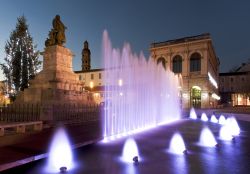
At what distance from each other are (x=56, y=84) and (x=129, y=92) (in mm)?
6003

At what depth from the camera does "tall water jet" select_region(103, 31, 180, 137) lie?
56.2 feet

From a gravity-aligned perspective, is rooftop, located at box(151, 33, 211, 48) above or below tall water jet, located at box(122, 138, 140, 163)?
above

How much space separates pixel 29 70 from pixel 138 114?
1951cm

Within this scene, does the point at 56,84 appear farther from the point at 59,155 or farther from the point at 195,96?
the point at 195,96

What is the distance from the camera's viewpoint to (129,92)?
768 inches

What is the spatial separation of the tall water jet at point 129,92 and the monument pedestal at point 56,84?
10.2 feet

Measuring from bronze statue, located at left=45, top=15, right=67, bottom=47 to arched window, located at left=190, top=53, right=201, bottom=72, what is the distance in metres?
44.4

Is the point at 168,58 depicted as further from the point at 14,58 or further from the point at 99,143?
the point at 99,143

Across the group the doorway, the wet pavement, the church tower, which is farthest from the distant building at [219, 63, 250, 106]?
the wet pavement

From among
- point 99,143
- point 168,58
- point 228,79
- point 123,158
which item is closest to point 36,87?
point 99,143

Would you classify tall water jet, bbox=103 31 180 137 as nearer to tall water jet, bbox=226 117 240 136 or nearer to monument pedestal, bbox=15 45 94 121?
monument pedestal, bbox=15 45 94 121

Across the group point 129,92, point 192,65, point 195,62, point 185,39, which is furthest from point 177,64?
point 129,92

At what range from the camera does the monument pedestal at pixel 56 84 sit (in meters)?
18.1

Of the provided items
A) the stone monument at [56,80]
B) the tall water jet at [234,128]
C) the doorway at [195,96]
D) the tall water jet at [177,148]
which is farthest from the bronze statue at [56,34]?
the doorway at [195,96]
